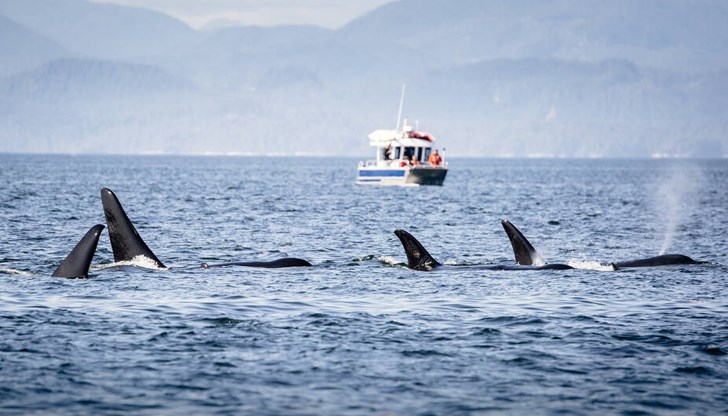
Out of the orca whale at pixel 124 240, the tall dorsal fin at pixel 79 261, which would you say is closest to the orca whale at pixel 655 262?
the orca whale at pixel 124 240

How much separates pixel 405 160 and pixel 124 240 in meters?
69.1

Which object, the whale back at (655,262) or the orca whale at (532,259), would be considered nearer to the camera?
the orca whale at (532,259)

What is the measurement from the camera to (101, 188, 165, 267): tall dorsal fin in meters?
26.0

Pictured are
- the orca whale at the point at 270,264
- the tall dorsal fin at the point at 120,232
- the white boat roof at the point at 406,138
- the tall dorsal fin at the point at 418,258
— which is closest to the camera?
the tall dorsal fin at the point at 120,232

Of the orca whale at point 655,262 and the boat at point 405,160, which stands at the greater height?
the boat at point 405,160

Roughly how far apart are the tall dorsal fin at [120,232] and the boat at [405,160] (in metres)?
65.9

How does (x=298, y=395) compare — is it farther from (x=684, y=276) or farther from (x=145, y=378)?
(x=684, y=276)

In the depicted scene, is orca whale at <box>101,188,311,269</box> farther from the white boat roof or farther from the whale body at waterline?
the white boat roof

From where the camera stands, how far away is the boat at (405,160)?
94688mm

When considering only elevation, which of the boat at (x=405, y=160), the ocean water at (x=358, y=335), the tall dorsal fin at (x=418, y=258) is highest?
the boat at (x=405, y=160)

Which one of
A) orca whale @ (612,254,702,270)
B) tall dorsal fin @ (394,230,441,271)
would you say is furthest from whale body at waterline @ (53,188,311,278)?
orca whale @ (612,254,702,270)

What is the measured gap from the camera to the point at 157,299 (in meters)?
23.4

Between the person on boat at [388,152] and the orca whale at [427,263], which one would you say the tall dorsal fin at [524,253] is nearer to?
the orca whale at [427,263]

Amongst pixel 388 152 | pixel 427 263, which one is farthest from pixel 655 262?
pixel 388 152
